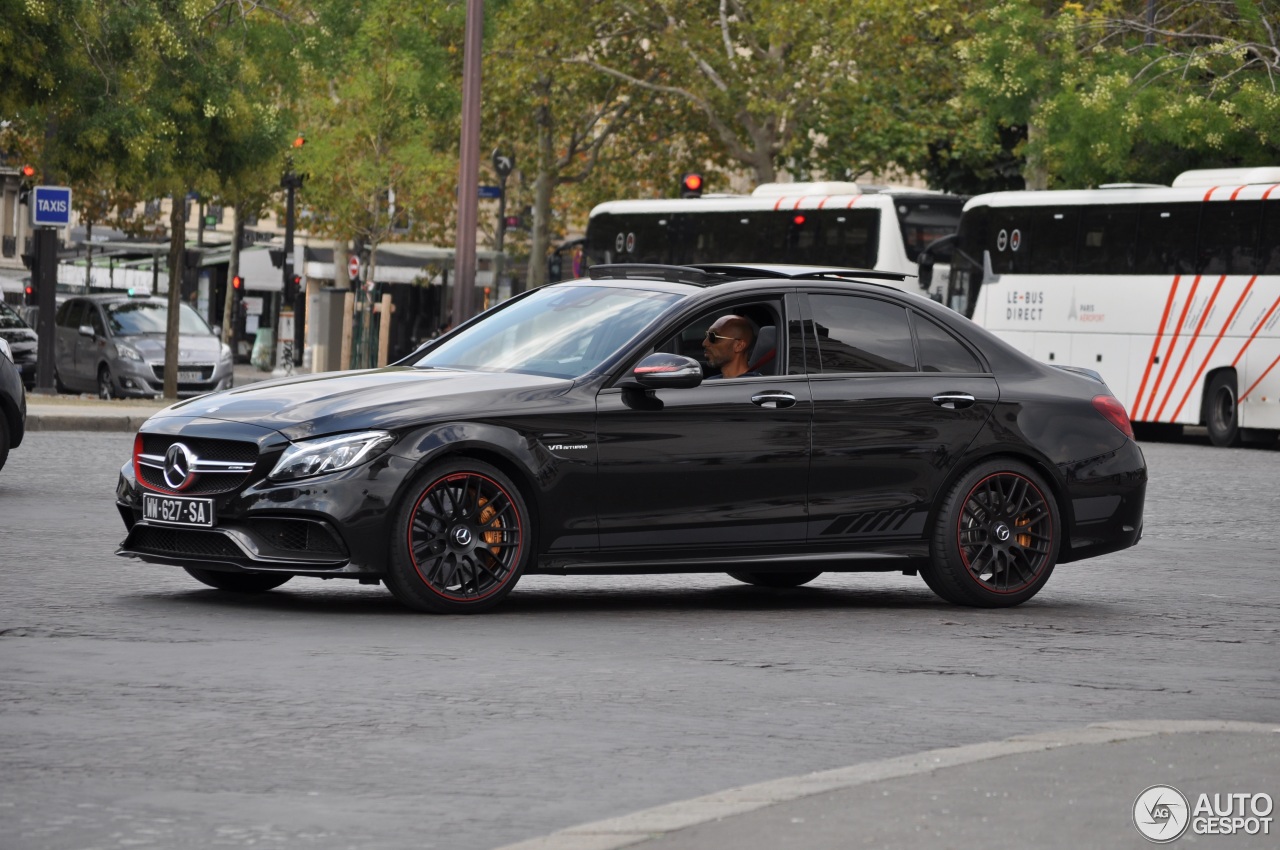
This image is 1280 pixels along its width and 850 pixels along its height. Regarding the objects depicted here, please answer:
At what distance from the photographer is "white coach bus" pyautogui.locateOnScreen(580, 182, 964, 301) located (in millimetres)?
36594

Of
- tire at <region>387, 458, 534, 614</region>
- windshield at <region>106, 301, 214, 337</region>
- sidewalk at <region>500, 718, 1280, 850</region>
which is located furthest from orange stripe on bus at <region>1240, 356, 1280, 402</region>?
sidewalk at <region>500, 718, 1280, 850</region>

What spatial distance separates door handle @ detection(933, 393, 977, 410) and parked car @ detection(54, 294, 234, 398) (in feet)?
80.5

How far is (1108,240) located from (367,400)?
82.2 ft

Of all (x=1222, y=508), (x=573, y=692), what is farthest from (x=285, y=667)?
(x=1222, y=508)

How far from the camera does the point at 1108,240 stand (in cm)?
3316

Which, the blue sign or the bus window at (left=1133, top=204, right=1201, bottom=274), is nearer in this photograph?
the blue sign

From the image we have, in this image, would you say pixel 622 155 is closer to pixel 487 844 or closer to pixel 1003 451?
pixel 1003 451

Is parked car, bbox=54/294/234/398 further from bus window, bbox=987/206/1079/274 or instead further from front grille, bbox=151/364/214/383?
bus window, bbox=987/206/1079/274

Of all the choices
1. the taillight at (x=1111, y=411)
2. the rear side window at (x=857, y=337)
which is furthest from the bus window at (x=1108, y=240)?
the rear side window at (x=857, y=337)

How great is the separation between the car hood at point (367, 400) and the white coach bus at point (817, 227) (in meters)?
26.2

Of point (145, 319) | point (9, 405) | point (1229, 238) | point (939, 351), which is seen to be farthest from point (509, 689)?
point (145, 319)

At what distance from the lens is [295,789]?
6.00 metres

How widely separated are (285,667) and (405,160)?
147 ft

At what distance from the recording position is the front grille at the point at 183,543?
371 inches
